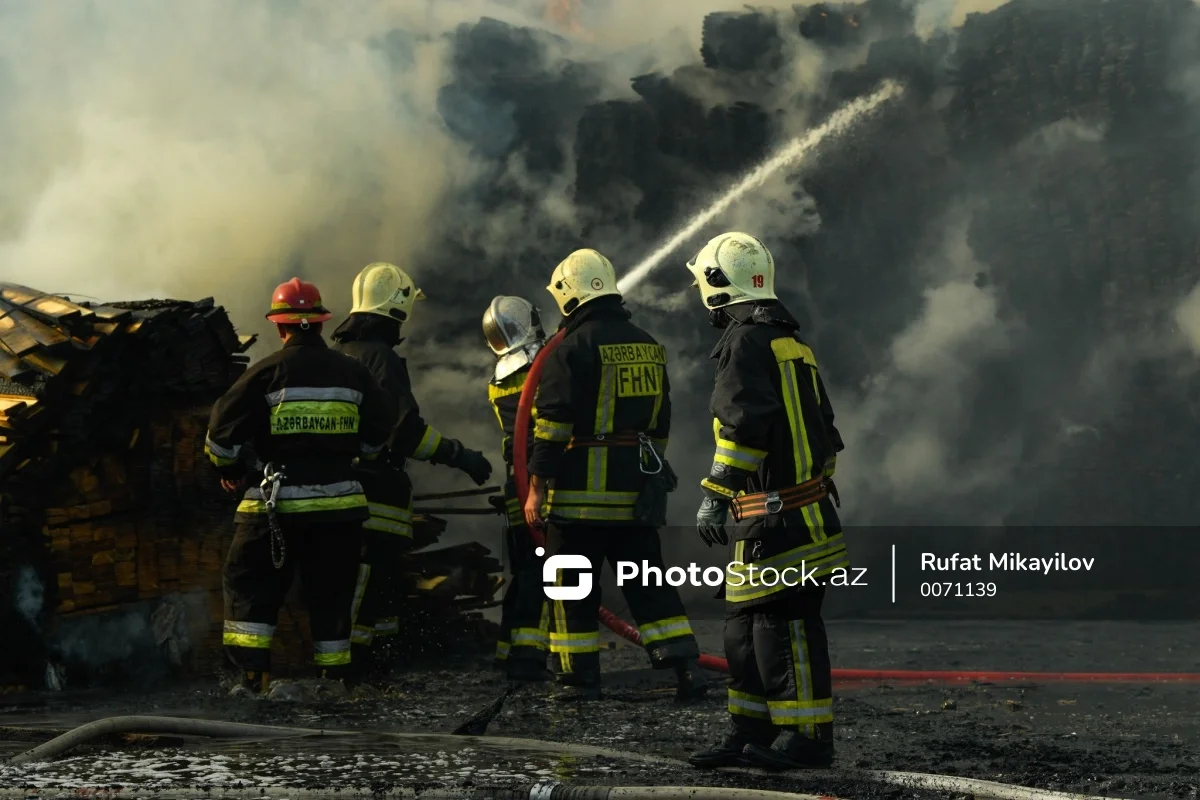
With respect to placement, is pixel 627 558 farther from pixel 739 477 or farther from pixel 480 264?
pixel 480 264

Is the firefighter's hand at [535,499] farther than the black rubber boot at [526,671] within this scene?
No

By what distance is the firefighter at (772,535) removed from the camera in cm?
541

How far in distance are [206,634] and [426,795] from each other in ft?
13.2

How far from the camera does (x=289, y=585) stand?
7.55m

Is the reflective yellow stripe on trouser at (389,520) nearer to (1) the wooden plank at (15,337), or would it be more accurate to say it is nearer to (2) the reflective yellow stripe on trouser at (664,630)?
(2) the reflective yellow stripe on trouser at (664,630)

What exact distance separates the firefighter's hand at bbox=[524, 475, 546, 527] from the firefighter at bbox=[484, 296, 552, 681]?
2.14 ft

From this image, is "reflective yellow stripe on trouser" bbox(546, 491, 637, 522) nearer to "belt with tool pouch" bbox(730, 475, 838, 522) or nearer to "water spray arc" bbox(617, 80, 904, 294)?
"belt with tool pouch" bbox(730, 475, 838, 522)

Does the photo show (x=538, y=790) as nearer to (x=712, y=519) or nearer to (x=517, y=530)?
(x=712, y=519)

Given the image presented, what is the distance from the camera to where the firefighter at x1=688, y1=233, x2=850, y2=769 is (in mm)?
5414

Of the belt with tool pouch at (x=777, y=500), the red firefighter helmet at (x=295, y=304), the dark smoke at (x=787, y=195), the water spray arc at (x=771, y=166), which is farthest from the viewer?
the water spray arc at (x=771, y=166)

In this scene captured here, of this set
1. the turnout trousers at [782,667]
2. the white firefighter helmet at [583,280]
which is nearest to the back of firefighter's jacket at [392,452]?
the white firefighter helmet at [583,280]

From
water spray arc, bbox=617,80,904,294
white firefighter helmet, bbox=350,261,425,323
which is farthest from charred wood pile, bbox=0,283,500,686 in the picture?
water spray arc, bbox=617,80,904,294

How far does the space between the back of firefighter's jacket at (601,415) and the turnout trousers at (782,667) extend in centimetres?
219

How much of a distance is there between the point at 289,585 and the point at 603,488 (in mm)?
1534
